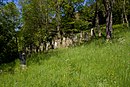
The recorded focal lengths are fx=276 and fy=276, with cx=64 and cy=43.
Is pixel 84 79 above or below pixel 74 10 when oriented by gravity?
below

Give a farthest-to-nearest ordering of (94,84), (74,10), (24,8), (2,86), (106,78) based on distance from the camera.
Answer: (74,10) < (24,8) < (2,86) < (106,78) < (94,84)

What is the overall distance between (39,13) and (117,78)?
36340 mm

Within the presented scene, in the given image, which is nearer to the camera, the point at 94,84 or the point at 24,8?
the point at 94,84

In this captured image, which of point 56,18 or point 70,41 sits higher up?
point 56,18

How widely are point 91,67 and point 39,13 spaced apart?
33841 mm

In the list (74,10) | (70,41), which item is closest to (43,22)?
(70,41)

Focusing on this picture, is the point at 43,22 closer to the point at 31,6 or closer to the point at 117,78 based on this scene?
the point at 31,6

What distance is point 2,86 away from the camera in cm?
1079

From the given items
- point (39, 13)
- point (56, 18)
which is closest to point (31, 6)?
point (39, 13)

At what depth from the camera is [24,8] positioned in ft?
156

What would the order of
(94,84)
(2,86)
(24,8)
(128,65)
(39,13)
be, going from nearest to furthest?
1. (94,84)
2. (128,65)
3. (2,86)
4. (39,13)
5. (24,8)

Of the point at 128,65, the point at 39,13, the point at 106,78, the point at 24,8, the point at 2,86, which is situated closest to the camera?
the point at 106,78

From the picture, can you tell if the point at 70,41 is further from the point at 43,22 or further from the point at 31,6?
the point at 31,6

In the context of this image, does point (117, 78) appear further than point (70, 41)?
No
